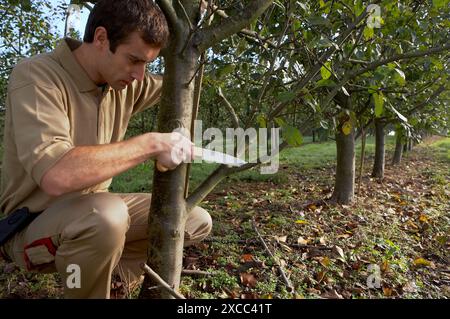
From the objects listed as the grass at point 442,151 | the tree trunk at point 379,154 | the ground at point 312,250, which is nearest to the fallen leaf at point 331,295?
the ground at point 312,250

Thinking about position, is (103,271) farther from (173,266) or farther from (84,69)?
(84,69)

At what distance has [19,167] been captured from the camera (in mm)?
1849

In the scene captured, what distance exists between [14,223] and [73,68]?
796 millimetres


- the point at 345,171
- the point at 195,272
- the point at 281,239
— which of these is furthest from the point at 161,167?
the point at 345,171

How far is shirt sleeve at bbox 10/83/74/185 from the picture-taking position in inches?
61.3

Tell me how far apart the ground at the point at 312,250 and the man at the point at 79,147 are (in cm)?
56

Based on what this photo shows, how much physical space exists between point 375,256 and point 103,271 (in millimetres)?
2021

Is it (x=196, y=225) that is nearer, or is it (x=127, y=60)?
(x=127, y=60)

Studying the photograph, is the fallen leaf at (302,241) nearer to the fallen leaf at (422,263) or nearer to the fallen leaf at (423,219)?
the fallen leaf at (422,263)

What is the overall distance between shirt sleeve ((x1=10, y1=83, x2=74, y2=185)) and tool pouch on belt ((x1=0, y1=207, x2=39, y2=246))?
0.37 meters

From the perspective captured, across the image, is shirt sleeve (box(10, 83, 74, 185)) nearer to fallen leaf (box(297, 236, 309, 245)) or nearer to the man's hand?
the man's hand

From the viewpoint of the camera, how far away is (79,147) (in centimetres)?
159

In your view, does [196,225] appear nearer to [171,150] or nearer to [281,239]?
[171,150]

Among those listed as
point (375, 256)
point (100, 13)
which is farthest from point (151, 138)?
point (375, 256)
